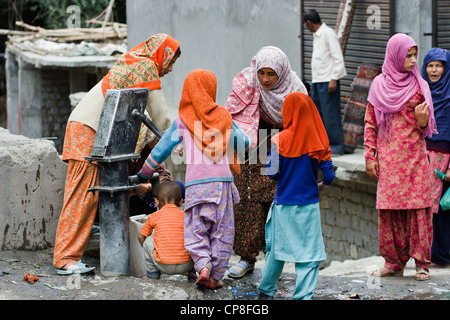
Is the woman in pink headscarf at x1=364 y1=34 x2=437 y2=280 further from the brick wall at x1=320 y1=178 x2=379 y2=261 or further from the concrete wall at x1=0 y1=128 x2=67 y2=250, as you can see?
the brick wall at x1=320 y1=178 x2=379 y2=261

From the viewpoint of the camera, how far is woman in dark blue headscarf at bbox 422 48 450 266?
5406mm

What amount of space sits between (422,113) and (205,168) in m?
1.58

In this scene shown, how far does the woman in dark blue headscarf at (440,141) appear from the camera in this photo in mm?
5406

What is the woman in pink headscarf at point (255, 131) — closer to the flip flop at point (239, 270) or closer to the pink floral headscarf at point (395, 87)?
the flip flop at point (239, 270)

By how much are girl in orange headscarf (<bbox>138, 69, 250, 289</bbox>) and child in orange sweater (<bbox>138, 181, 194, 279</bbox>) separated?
0.31 feet

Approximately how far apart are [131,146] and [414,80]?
2019mm

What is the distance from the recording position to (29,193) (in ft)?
15.5

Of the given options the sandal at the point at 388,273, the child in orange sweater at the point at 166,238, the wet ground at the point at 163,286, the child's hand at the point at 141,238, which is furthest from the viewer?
the sandal at the point at 388,273

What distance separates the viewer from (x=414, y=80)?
490cm

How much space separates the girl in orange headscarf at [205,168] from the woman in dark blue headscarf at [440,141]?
196 cm

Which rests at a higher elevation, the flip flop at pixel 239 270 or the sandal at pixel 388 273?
the flip flop at pixel 239 270

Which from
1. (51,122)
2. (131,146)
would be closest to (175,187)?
(131,146)

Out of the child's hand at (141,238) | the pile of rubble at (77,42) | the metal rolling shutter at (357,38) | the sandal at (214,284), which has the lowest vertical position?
the sandal at (214,284)

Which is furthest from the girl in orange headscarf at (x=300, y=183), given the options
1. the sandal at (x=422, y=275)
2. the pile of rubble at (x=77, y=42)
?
the pile of rubble at (x=77, y=42)
